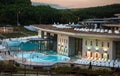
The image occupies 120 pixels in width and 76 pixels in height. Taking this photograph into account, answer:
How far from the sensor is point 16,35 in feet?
160

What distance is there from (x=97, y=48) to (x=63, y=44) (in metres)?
5.11

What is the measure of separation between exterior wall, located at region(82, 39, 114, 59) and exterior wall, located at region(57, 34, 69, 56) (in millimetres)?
2309

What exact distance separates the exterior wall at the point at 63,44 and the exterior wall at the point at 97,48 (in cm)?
231

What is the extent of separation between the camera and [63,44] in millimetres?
32312

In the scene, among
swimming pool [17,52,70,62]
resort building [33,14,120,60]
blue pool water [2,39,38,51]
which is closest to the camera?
resort building [33,14,120,60]

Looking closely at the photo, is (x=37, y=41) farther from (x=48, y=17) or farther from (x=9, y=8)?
(x=9, y=8)

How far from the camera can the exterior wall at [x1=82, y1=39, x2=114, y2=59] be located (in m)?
27.0

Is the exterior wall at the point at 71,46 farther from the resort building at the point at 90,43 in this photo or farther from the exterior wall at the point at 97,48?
the exterior wall at the point at 97,48

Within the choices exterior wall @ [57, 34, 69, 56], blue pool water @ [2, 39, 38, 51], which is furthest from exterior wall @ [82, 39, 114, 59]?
blue pool water @ [2, 39, 38, 51]

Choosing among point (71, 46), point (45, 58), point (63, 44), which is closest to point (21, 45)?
point (63, 44)

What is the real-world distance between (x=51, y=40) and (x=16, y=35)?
46.0 feet

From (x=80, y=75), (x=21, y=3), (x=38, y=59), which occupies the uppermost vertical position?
(x=80, y=75)

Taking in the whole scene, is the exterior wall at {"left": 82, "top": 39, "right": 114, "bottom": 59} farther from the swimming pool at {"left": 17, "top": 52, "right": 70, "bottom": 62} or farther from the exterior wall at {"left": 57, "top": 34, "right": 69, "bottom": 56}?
the exterior wall at {"left": 57, "top": 34, "right": 69, "bottom": 56}

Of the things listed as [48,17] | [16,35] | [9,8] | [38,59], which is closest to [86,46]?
[38,59]
